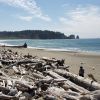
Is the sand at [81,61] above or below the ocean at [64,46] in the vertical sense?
above

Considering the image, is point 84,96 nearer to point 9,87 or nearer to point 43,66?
point 9,87

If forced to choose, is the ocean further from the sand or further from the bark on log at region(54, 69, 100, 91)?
the bark on log at region(54, 69, 100, 91)

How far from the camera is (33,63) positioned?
1958 centimetres

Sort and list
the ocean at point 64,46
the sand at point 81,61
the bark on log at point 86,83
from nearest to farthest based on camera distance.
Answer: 1. the bark on log at point 86,83
2. the sand at point 81,61
3. the ocean at point 64,46

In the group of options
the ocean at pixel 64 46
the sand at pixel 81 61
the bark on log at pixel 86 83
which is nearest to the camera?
the bark on log at pixel 86 83

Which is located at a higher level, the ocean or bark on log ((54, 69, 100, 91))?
bark on log ((54, 69, 100, 91))

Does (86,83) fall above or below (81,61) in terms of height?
above

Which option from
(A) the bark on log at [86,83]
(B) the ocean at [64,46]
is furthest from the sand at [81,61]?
(B) the ocean at [64,46]

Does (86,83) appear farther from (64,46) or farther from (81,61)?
(64,46)

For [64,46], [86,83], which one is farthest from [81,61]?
[64,46]

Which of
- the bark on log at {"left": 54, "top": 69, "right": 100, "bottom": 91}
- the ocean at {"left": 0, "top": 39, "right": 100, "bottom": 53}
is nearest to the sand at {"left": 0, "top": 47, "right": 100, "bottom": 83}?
the bark on log at {"left": 54, "top": 69, "right": 100, "bottom": 91}

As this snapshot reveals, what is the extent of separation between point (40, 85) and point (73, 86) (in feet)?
4.83

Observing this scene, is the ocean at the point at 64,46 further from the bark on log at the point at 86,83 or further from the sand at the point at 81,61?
the bark on log at the point at 86,83

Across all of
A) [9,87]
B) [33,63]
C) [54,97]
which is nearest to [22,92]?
[9,87]
